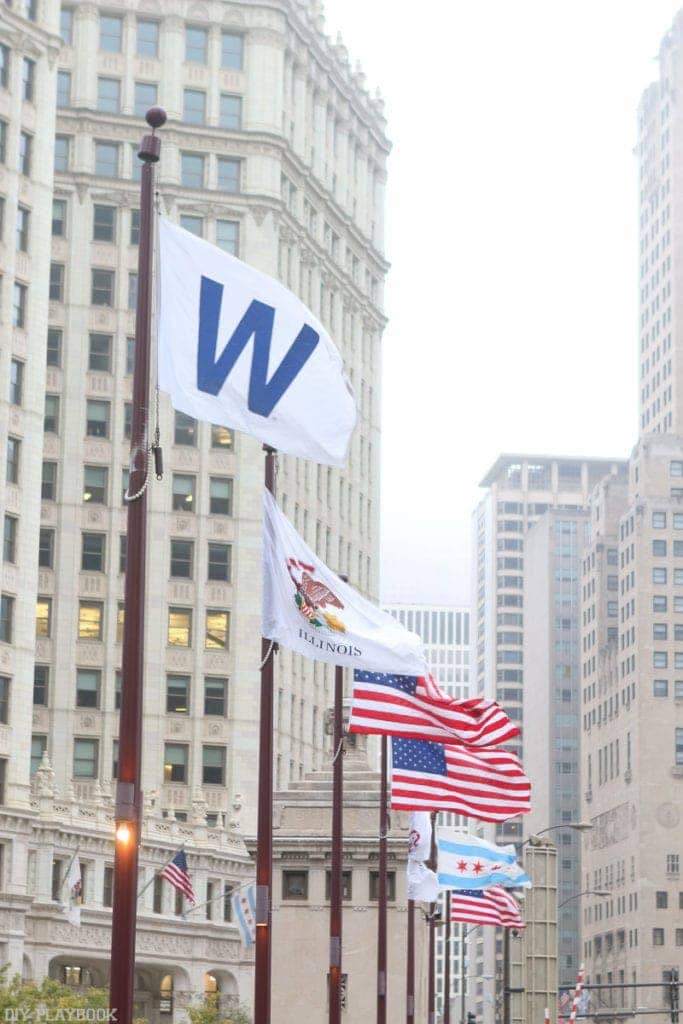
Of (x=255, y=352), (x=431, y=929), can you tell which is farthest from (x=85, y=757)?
(x=255, y=352)

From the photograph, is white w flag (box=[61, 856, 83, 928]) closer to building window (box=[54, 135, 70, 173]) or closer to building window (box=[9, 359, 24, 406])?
building window (box=[9, 359, 24, 406])

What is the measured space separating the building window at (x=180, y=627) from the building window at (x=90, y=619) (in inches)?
157

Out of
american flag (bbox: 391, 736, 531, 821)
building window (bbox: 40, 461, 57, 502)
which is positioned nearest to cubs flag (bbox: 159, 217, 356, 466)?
american flag (bbox: 391, 736, 531, 821)

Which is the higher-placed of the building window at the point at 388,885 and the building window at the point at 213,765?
the building window at the point at 213,765

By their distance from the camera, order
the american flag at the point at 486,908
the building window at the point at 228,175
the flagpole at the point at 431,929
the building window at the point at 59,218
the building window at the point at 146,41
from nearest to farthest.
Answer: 1. the flagpole at the point at 431,929
2. the american flag at the point at 486,908
3. the building window at the point at 59,218
4. the building window at the point at 146,41
5. the building window at the point at 228,175

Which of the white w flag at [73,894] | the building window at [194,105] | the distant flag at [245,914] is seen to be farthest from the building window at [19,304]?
the building window at [194,105]

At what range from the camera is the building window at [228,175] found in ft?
426

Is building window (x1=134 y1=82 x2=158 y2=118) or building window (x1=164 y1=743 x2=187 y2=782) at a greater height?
building window (x1=134 y1=82 x2=158 y2=118)

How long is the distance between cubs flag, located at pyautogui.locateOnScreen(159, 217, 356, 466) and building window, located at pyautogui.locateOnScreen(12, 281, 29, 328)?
66.3 meters

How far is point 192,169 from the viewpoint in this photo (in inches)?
5098

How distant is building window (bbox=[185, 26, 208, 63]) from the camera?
131 meters

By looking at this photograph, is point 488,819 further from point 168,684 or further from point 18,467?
point 168,684

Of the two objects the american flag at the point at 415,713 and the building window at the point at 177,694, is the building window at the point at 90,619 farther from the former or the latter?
the american flag at the point at 415,713

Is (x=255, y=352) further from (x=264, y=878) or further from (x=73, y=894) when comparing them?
(x=73, y=894)
